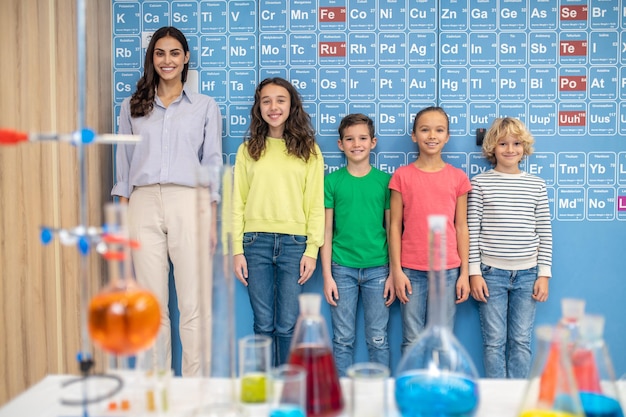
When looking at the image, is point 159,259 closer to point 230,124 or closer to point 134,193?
point 134,193

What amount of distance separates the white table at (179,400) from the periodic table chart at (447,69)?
66.5 inches

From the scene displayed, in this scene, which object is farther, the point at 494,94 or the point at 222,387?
the point at 494,94

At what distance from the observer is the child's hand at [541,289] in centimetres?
252

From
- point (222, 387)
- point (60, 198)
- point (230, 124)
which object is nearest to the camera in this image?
point (222, 387)

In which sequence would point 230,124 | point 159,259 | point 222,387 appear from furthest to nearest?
point 230,124, point 159,259, point 222,387

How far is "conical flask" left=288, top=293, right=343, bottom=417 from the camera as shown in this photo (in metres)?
0.87

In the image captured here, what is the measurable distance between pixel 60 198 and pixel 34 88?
1.53 feet

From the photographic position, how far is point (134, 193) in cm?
253

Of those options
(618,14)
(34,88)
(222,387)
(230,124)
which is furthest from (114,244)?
Answer: (618,14)

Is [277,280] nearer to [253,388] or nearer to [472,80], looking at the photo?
[472,80]

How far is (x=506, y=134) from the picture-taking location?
2.48 m

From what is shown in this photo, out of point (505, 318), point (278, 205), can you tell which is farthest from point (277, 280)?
point (505, 318)

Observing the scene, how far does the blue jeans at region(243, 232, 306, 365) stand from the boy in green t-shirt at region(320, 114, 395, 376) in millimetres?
150

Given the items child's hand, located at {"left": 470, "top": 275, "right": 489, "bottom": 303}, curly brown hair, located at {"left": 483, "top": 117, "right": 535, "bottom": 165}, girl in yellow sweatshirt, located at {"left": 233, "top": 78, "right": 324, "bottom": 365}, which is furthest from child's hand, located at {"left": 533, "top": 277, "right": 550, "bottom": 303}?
girl in yellow sweatshirt, located at {"left": 233, "top": 78, "right": 324, "bottom": 365}
